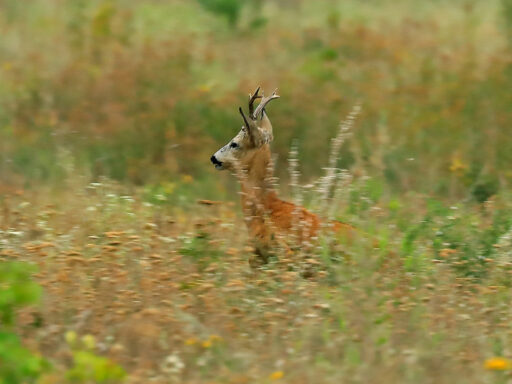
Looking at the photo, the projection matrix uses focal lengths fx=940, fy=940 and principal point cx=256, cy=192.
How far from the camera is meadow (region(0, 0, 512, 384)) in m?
5.15

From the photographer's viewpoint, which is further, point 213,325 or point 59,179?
point 59,179

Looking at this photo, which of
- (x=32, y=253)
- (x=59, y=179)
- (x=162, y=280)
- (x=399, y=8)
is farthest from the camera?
(x=399, y=8)

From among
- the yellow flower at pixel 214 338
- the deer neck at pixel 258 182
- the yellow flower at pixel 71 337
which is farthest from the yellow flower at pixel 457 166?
the yellow flower at pixel 71 337

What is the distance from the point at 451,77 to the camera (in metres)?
13.4

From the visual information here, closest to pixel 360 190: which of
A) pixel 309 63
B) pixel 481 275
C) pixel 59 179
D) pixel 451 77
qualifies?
pixel 481 275

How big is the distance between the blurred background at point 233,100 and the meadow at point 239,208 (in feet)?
0.13

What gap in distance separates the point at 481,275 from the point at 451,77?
719cm

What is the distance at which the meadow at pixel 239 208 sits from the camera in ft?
16.9

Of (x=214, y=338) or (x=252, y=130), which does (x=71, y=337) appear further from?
(x=252, y=130)

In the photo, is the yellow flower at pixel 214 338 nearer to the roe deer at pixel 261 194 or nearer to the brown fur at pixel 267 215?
the brown fur at pixel 267 215

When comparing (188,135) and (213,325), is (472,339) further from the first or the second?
(188,135)

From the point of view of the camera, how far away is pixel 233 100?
1211cm

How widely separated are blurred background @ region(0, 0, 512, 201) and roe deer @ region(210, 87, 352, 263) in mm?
1132

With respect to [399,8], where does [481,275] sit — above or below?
below
